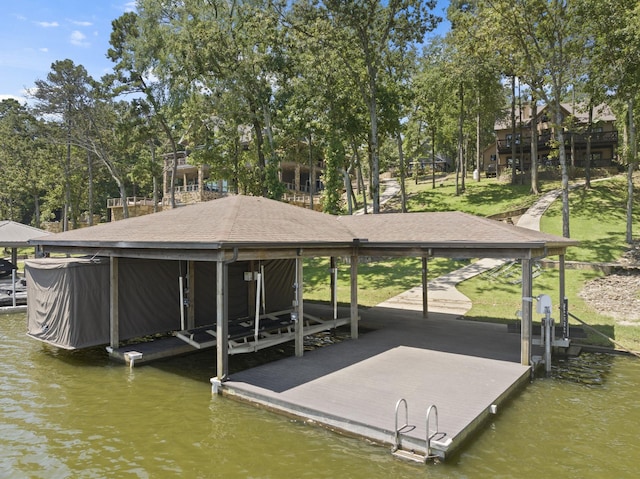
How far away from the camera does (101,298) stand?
11734 mm

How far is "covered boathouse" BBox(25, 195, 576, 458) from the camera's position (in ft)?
30.0

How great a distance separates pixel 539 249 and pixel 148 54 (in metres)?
30.5

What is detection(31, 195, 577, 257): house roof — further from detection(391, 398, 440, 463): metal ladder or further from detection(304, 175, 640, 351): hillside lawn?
detection(391, 398, 440, 463): metal ladder

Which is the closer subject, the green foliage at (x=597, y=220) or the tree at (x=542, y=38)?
the tree at (x=542, y=38)

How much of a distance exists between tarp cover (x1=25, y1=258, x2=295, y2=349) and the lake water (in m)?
1.53

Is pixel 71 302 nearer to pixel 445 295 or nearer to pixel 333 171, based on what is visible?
pixel 445 295

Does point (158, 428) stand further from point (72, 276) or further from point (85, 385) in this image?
point (72, 276)

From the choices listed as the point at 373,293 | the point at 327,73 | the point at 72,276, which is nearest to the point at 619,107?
the point at 327,73

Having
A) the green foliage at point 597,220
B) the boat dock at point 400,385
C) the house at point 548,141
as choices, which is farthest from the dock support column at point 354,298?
the house at point 548,141

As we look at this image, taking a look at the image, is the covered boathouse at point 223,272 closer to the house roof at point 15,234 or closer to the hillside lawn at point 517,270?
the hillside lawn at point 517,270

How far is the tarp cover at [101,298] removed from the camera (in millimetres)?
11250

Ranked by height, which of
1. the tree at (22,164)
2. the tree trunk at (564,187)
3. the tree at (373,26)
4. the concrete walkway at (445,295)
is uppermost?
the tree at (373,26)

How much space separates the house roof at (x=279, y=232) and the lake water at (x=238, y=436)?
10.3 ft

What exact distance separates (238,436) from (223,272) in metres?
3.24
